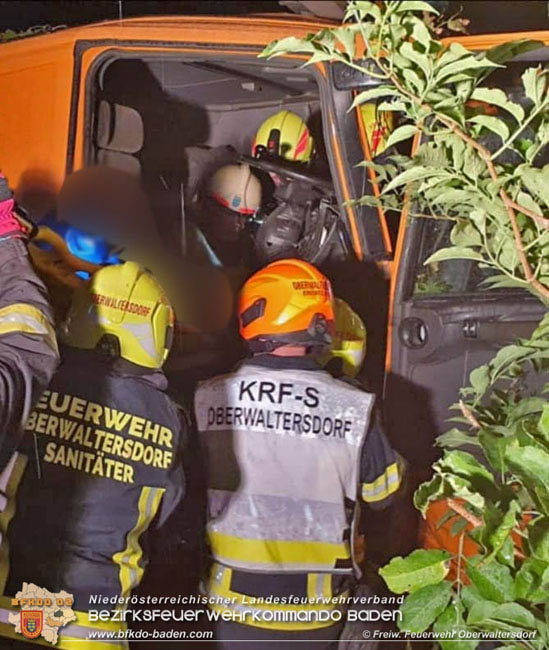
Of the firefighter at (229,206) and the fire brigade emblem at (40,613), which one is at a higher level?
the firefighter at (229,206)

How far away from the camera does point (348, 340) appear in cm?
149

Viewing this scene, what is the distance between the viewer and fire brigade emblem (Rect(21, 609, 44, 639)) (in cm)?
122

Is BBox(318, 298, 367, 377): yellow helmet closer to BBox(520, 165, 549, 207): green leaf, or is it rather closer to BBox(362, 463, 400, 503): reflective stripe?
BBox(362, 463, 400, 503): reflective stripe

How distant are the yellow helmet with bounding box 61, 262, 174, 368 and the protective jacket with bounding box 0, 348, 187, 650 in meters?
0.02

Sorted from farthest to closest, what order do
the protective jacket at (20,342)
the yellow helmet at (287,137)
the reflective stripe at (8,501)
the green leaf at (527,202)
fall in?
the yellow helmet at (287,137)
the reflective stripe at (8,501)
the protective jacket at (20,342)
the green leaf at (527,202)

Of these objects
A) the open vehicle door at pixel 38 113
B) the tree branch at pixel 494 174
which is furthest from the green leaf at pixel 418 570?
the open vehicle door at pixel 38 113

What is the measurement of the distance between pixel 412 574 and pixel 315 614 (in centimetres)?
77

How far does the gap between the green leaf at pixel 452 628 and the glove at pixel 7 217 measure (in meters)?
0.68

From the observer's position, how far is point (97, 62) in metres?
1.54

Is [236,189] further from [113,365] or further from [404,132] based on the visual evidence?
[404,132]

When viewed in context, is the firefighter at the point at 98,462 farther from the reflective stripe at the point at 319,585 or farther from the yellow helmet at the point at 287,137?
the yellow helmet at the point at 287,137

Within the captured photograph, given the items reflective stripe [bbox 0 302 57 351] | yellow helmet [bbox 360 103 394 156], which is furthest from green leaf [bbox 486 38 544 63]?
yellow helmet [bbox 360 103 394 156]

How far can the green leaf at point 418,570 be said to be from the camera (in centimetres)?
66

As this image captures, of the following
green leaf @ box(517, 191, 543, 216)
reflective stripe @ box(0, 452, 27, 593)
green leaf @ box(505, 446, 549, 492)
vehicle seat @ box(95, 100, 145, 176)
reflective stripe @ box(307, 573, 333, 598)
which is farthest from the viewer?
vehicle seat @ box(95, 100, 145, 176)
